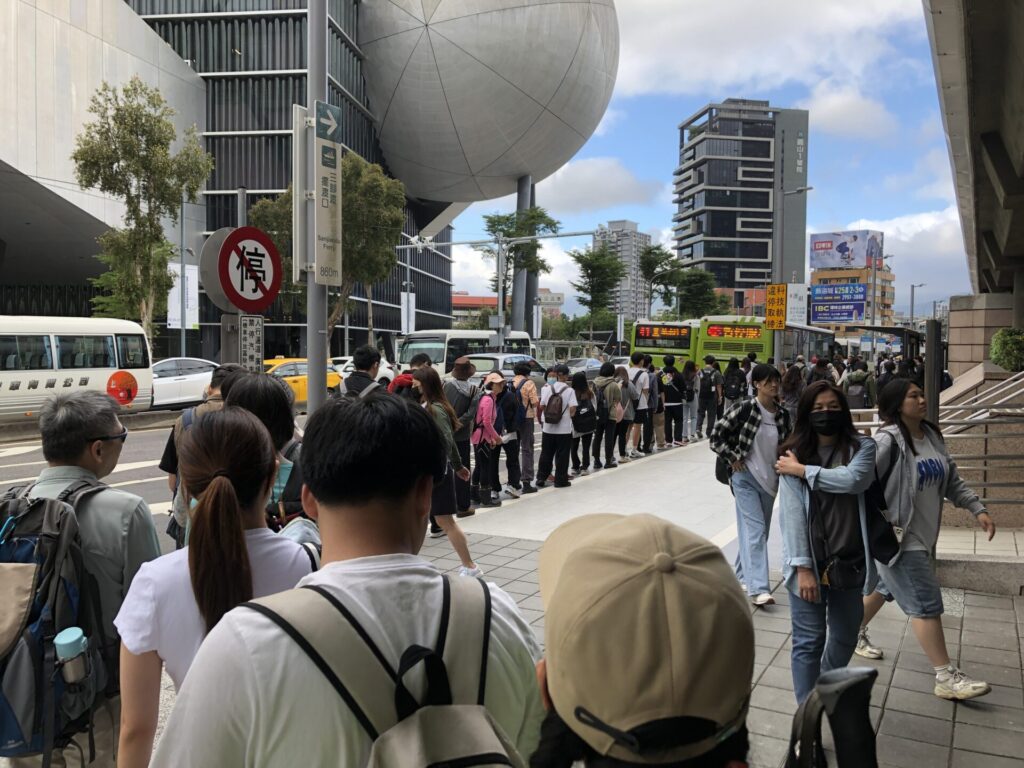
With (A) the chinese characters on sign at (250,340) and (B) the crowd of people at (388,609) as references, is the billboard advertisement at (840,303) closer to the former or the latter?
(A) the chinese characters on sign at (250,340)

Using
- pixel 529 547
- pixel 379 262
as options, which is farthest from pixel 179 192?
pixel 529 547

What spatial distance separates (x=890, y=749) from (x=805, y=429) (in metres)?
1.57

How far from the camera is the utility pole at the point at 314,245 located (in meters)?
6.08

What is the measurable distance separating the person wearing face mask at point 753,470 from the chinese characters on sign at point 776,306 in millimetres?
13498

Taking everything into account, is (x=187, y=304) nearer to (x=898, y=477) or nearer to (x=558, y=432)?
(x=558, y=432)

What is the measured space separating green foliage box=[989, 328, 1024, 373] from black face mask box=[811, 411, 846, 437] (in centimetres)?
1084

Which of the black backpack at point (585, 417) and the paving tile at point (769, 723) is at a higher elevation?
the black backpack at point (585, 417)

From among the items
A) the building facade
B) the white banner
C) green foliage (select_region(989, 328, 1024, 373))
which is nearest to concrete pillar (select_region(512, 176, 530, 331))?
the building facade

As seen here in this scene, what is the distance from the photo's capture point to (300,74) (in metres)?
41.2

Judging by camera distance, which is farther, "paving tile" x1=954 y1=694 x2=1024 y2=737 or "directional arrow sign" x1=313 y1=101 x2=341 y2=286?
"directional arrow sign" x1=313 y1=101 x2=341 y2=286

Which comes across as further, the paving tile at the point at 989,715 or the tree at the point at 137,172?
the tree at the point at 137,172

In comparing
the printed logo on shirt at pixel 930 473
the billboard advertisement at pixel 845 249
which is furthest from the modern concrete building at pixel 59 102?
the billboard advertisement at pixel 845 249

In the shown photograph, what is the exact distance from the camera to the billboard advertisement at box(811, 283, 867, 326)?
3394 cm

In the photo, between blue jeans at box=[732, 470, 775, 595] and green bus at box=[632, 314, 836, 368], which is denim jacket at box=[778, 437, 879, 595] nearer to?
blue jeans at box=[732, 470, 775, 595]
